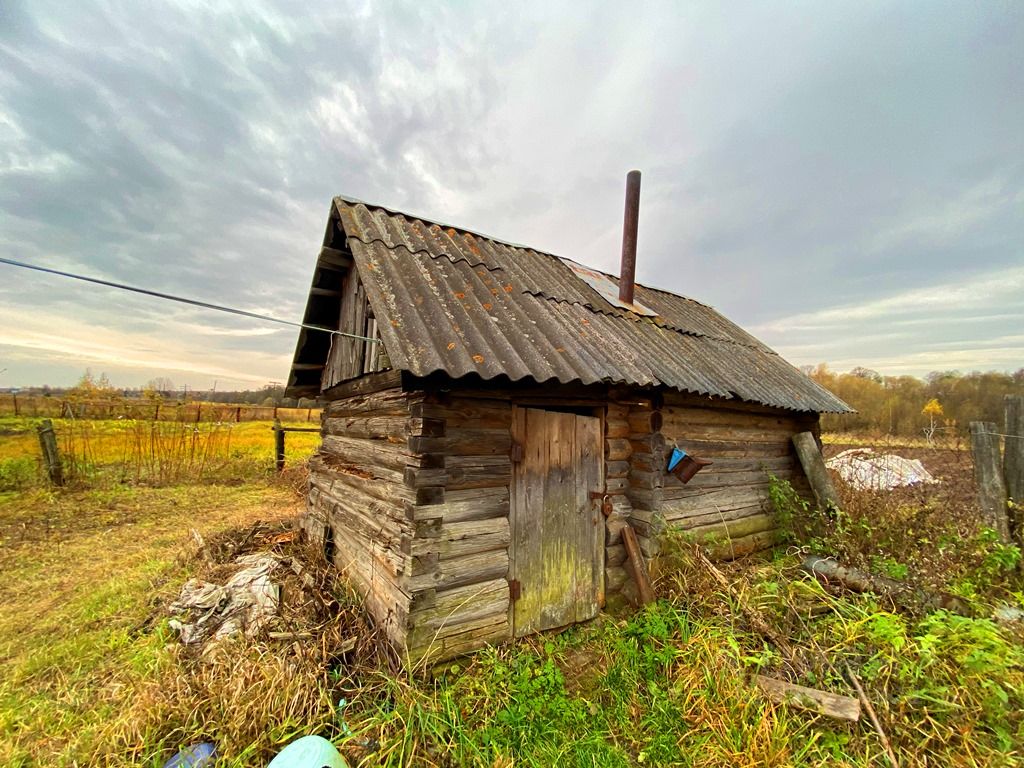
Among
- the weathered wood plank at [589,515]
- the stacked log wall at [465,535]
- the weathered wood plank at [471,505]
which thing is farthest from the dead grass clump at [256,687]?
the weathered wood plank at [589,515]

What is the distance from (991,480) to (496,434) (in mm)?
6225

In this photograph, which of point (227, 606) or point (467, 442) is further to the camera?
point (227, 606)

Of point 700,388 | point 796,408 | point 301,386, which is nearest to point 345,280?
point 301,386

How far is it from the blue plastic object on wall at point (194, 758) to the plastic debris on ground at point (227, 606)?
1126mm

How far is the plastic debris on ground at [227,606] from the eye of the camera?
4.23m

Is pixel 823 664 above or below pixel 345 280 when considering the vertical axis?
below

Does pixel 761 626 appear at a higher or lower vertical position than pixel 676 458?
lower

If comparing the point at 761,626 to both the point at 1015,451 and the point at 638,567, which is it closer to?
the point at 638,567

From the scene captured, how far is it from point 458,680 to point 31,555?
8.40 meters

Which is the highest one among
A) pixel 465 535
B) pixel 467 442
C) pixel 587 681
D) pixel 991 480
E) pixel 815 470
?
pixel 467 442

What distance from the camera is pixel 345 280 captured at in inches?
253

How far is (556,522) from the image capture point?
461 cm

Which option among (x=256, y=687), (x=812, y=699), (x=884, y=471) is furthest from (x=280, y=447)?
(x=884, y=471)

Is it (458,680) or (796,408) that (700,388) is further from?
(458,680)
